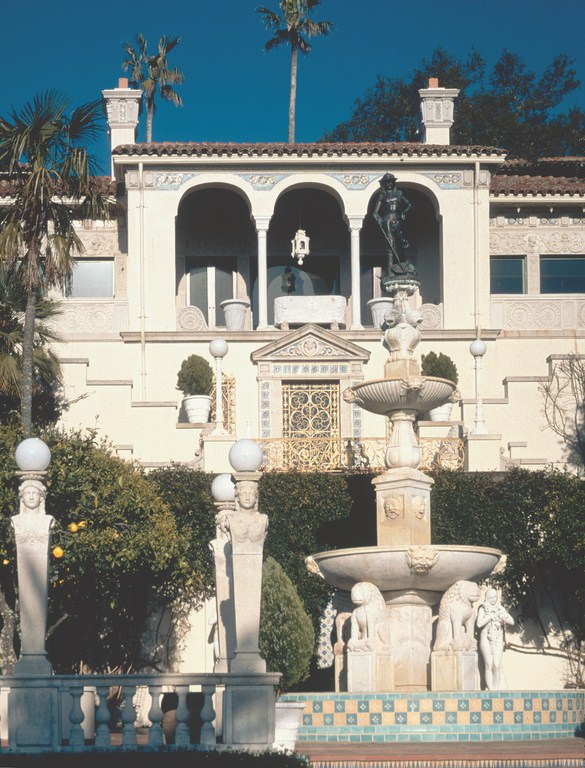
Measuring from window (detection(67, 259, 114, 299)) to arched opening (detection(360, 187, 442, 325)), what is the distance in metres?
6.23

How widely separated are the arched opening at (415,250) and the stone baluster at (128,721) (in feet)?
75.3

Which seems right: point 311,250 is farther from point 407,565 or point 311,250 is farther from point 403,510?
point 407,565

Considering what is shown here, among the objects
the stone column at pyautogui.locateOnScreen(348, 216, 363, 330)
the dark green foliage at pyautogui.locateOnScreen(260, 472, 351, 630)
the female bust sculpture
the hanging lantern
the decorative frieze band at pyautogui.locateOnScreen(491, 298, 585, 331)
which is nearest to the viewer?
the female bust sculpture

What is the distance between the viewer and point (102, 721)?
15516mm

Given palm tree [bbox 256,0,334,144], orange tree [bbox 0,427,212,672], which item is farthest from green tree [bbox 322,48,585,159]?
orange tree [bbox 0,427,212,672]

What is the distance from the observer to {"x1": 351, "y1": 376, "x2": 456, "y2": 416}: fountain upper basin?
71.3ft

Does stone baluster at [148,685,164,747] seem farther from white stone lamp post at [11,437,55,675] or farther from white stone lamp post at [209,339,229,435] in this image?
white stone lamp post at [209,339,229,435]

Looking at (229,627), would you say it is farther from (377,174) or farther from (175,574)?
(377,174)

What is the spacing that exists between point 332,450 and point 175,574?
5328 mm

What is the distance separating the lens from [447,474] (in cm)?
2892

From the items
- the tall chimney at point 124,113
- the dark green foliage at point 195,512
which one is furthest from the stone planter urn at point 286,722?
the tall chimney at point 124,113

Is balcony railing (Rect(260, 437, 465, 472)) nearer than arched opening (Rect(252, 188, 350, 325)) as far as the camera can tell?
Yes

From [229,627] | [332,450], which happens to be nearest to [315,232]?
[332,450]

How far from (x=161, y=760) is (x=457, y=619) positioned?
6.75 m
